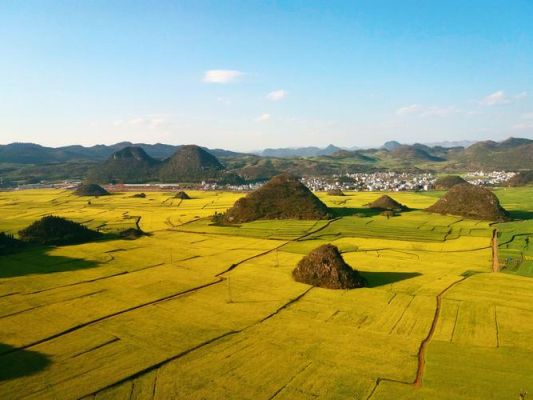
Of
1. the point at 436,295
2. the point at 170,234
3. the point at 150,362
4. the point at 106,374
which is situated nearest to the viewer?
the point at 106,374

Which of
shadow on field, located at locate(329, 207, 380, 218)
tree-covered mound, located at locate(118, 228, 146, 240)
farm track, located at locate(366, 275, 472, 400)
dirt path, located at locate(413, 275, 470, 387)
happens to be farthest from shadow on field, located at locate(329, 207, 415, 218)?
farm track, located at locate(366, 275, 472, 400)

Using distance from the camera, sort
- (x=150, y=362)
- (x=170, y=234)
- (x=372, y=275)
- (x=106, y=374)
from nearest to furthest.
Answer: (x=106, y=374)
(x=150, y=362)
(x=372, y=275)
(x=170, y=234)

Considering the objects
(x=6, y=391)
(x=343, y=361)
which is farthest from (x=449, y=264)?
(x=6, y=391)

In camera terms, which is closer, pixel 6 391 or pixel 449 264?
pixel 6 391

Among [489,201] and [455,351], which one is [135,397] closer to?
[455,351]

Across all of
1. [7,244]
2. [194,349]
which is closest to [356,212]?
[7,244]

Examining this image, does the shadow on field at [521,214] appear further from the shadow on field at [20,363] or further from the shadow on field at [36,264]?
the shadow on field at [20,363]

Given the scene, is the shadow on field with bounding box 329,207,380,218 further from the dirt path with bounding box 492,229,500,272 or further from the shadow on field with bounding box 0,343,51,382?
the shadow on field with bounding box 0,343,51,382
